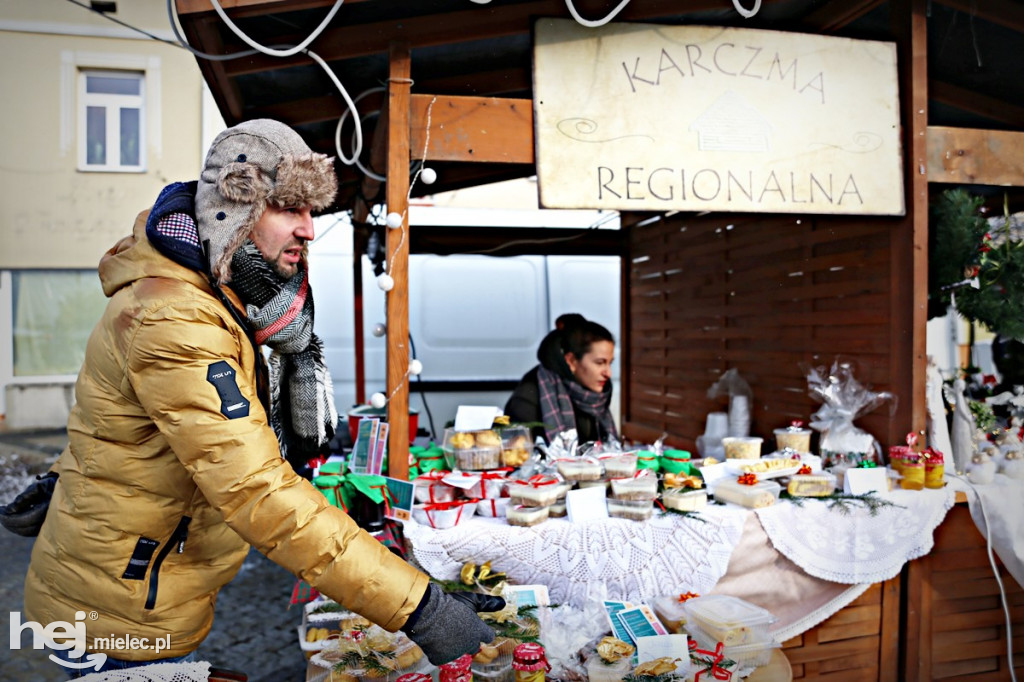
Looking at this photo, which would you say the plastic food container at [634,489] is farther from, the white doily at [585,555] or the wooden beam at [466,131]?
the wooden beam at [466,131]

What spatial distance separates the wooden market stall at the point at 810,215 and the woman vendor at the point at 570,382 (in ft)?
3.23

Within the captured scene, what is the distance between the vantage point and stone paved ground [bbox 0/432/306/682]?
3.80 metres

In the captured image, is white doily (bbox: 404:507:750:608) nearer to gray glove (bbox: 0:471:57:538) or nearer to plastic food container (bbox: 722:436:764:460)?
plastic food container (bbox: 722:436:764:460)

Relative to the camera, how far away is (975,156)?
3.07 metres

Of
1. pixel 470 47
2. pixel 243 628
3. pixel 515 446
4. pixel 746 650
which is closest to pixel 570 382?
pixel 515 446

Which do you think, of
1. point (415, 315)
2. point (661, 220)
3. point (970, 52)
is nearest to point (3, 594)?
point (415, 315)

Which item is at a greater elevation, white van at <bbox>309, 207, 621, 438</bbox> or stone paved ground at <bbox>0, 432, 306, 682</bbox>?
white van at <bbox>309, 207, 621, 438</bbox>

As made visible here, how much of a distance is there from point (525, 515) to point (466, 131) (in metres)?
1.51

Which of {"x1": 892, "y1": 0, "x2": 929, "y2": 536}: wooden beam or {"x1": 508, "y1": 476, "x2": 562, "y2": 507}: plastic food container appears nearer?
{"x1": 508, "y1": 476, "x2": 562, "y2": 507}: plastic food container

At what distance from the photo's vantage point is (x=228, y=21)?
2217 millimetres

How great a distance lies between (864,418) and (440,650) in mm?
2592

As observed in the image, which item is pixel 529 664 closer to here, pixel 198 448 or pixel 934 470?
pixel 198 448

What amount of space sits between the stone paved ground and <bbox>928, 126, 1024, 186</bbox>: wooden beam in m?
4.10

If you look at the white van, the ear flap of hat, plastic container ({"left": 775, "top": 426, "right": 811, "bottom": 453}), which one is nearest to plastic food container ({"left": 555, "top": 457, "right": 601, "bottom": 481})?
plastic container ({"left": 775, "top": 426, "right": 811, "bottom": 453})
